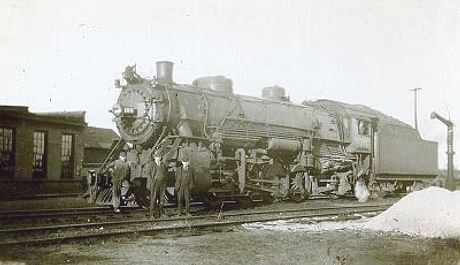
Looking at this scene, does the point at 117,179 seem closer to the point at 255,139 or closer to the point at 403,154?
the point at 255,139

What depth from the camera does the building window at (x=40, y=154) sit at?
15906 mm

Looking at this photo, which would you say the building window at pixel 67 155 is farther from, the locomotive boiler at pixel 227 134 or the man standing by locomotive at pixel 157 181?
the man standing by locomotive at pixel 157 181

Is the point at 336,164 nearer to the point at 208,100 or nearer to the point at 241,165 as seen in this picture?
the point at 241,165

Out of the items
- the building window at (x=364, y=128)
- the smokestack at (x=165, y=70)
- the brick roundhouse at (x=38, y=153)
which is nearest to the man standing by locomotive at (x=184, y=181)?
the smokestack at (x=165, y=70)

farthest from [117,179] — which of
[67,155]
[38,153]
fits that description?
[67,155]

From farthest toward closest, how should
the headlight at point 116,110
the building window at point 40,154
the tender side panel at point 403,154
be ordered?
the building window at point 40,154, the tender side panel at point 403,154, the headlight at point 116,110

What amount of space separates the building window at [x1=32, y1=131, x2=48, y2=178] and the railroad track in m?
9.33

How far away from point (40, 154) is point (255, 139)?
28.4 ft

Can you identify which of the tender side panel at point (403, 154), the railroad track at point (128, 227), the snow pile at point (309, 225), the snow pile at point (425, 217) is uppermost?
the tender side panel at point (403, 154)

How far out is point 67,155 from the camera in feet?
57.5

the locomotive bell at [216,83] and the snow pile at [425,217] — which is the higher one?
the locomotive bell at [216,83]

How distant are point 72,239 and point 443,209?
228 inches

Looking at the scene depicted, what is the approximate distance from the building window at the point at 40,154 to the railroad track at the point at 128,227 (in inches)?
367

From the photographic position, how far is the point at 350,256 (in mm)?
5504
